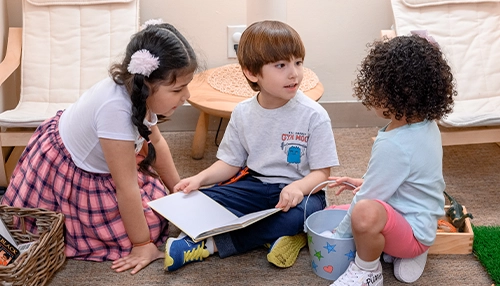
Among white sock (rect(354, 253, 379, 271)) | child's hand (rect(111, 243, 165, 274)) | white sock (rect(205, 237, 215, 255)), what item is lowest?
child's hand (rect(111, 243, 165, 274))

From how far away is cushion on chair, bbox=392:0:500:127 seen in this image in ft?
7.80

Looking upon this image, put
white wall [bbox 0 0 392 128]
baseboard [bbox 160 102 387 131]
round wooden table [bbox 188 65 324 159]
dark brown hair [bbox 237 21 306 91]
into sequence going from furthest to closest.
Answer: baseboard [bbox 160 102 387 131] → white wall [bbox 0 0 392 128] → round wooden table [bbox 188 65 324 159] → dark brown hair [bbox 237 21 306 91]

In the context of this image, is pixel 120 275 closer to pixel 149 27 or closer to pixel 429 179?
pixel 149 27

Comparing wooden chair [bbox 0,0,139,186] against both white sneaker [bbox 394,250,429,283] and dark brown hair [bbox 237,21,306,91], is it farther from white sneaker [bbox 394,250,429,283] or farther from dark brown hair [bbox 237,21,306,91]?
white sneaker [bbox 394,250,429,283]

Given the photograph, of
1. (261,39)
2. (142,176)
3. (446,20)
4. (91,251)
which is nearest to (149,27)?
(261,39)

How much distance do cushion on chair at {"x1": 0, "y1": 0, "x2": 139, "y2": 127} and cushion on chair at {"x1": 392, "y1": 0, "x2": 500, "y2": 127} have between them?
117cm

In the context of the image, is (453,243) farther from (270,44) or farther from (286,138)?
(270,44)

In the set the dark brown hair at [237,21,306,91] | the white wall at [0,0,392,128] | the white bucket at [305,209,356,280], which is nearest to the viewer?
the white bucket at [305,209,356,280]

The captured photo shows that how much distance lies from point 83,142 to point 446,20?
162 centimetres

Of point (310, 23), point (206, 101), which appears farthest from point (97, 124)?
point (310, 23)

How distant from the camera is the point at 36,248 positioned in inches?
60.2

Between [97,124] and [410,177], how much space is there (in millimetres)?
843

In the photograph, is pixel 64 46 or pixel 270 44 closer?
pixel 270 44

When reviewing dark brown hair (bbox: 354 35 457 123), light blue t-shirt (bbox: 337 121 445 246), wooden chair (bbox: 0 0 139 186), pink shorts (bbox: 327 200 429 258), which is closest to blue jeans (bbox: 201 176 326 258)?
light blue t-shirt (bbox: 337 121 445 246)
